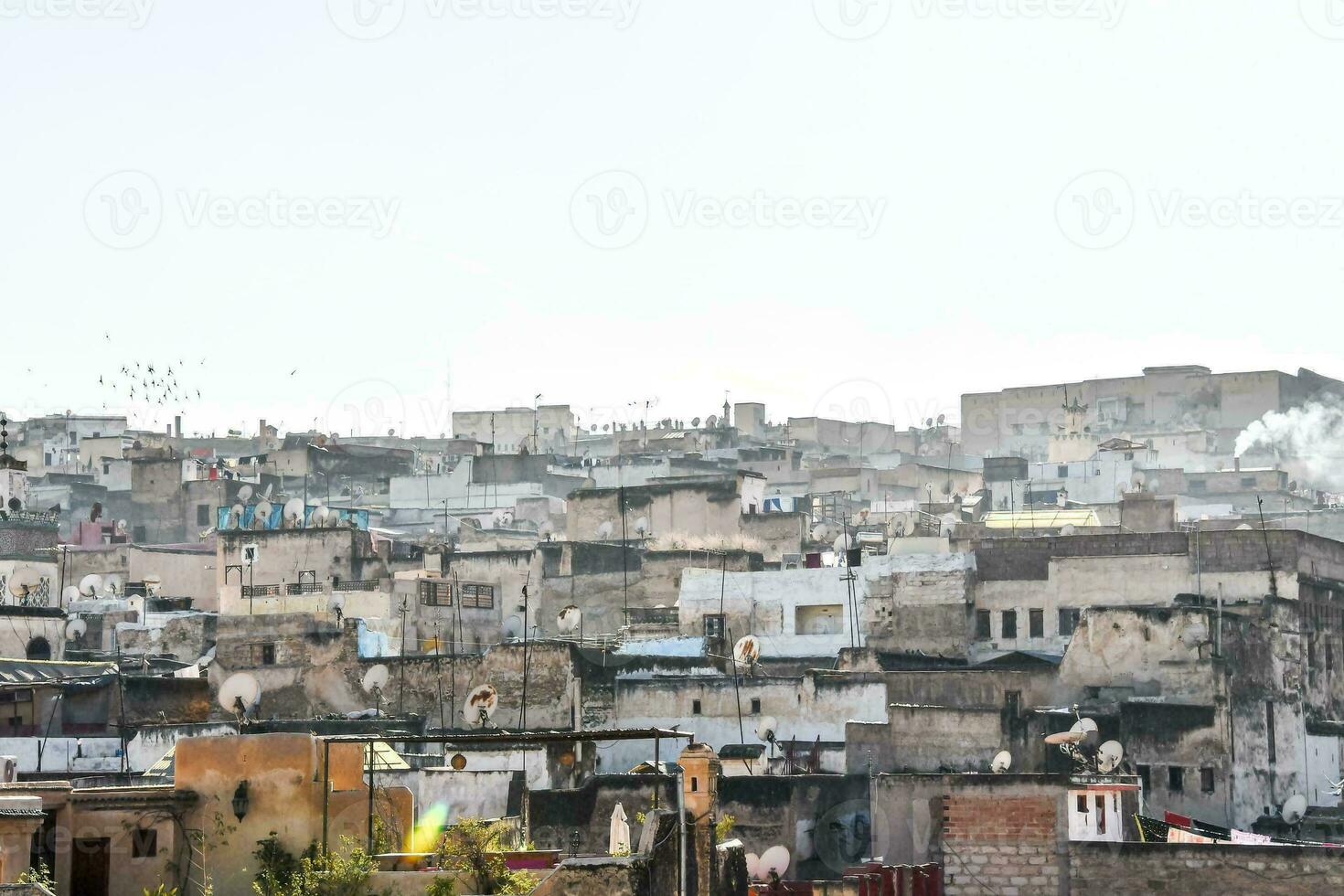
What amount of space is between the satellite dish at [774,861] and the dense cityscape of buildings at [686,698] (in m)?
0.04

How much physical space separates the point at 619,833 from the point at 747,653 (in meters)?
11.5

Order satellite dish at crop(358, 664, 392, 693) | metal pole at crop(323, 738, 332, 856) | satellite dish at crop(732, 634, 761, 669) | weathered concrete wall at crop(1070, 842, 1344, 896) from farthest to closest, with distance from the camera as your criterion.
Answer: satellite dish at crop(732, 634, 761, 669)
satellite dish at crop(358, 664, 392, 693)
weathered concrete wall at crop(1070, 842, 1344, 896)
metal pole at crop(323, 738, 332, 856)

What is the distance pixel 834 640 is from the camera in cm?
4603

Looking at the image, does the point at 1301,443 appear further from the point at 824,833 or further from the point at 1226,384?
the point at 824,833

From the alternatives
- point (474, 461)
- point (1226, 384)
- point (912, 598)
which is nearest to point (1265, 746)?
point (912, 598)

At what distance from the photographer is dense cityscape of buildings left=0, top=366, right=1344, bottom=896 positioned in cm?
2534

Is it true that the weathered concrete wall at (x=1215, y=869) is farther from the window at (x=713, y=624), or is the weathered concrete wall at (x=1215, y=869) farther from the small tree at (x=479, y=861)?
the window at (x=713, y=624)

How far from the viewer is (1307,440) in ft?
274

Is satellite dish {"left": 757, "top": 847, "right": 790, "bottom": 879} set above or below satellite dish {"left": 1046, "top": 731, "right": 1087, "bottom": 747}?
below

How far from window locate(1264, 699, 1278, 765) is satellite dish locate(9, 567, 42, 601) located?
83.9 ft

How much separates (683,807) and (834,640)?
21464 mm

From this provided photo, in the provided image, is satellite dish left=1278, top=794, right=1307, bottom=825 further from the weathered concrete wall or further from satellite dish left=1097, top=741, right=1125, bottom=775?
the weathered concrete wall

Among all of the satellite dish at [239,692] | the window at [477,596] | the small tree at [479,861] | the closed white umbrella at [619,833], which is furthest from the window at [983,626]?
the small tree at [479,861]

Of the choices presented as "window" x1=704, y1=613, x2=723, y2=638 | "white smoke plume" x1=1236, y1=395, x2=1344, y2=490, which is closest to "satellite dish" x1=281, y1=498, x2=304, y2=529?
"window" x1=704, y1=613, x2=723, y2=638
